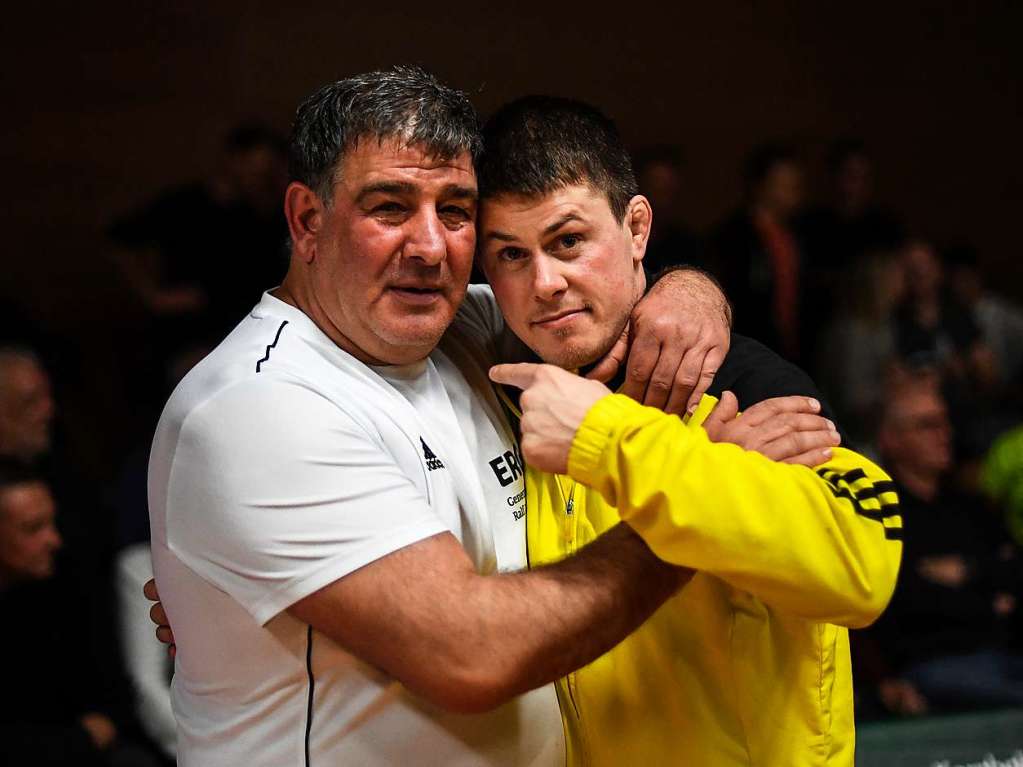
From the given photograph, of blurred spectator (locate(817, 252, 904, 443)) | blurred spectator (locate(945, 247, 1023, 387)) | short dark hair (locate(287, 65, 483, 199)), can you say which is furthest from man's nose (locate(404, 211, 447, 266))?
blurred spectator (locate(945, 247, 1023, 387))

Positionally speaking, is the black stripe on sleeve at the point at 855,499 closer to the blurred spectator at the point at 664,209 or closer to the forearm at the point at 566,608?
the forearm at the point at 566,608

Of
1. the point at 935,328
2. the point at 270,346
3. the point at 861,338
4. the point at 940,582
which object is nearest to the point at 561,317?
the point at 270,346

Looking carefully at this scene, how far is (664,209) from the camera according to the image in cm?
678

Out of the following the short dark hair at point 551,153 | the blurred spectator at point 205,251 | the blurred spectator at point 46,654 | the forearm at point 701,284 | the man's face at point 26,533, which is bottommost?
the blurred spectator at point 46,654

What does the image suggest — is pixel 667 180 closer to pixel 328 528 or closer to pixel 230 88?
pixel 230 88

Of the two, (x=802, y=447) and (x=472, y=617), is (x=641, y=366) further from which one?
(x=472, y=617)

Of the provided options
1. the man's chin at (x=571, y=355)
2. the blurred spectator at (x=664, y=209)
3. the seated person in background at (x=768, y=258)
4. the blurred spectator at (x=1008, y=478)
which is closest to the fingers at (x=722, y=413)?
the man's chin at (x=571, y=355)

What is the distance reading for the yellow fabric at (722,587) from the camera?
193cm

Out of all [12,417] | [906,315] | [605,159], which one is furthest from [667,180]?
[605,159]

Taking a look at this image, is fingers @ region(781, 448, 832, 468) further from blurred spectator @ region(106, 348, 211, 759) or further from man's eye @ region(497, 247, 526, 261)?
blurred spectator @ region(106, 348, 211, 759)

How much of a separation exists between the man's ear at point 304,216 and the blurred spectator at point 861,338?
4401 millimetres

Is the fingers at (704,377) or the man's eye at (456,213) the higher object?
the man's eye at (456,213)

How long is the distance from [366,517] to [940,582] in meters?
3.29

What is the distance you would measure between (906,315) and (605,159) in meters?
4.96
